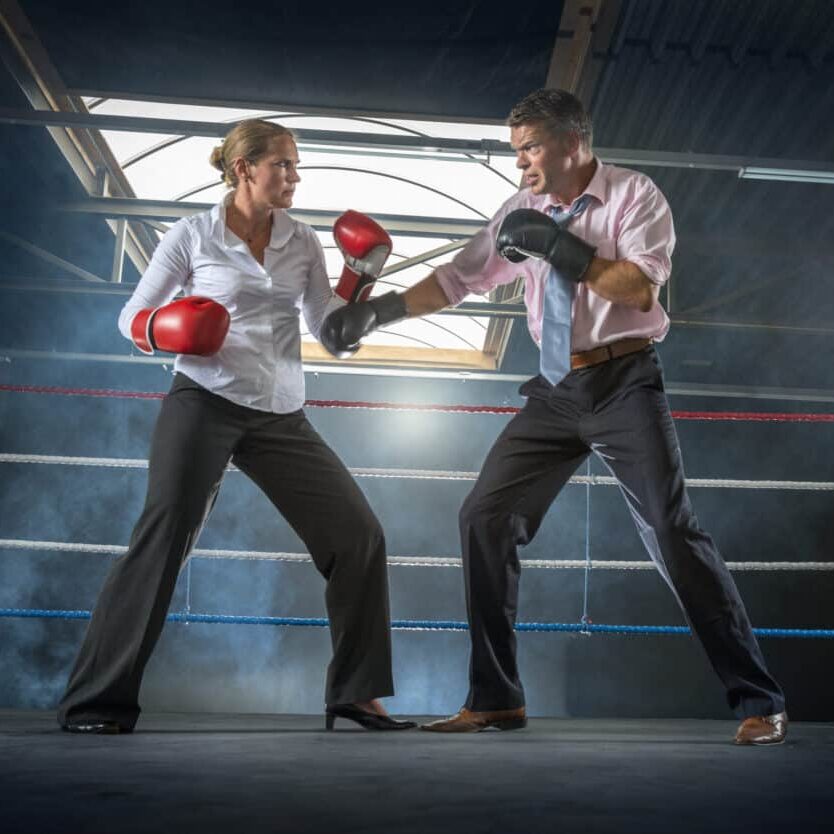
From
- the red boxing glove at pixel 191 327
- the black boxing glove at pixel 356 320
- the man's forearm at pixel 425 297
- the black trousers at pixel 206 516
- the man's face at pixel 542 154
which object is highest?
the man's face at pixel 542 154

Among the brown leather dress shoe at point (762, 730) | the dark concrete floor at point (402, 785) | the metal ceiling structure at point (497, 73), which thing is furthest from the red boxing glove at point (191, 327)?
the metal ceiling structure at point (497, 73)

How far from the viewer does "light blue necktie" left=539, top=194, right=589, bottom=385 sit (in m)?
1.84

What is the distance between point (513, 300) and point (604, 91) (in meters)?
2.08

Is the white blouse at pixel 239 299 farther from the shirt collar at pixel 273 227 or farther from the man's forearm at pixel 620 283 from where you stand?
the man's forearm at pixel 620 283

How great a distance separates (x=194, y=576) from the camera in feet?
22.5

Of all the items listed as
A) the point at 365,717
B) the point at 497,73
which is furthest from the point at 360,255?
the point at 497,73

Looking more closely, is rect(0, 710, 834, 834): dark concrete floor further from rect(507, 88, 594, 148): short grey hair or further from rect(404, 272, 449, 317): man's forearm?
rect(507, 88, 594, 148): short grey hair

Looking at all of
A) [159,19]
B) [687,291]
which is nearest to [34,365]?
[159,19]

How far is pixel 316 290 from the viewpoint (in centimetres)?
205

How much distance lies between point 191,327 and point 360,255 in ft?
1.57

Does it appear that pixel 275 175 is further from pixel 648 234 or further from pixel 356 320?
pixel 648 234

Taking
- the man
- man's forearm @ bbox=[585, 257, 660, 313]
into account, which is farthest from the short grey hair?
man's forearm @ bbox=[585, 257, 660, 313]

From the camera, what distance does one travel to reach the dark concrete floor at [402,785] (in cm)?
82

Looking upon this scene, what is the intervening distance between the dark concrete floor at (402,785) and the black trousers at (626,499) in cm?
20
